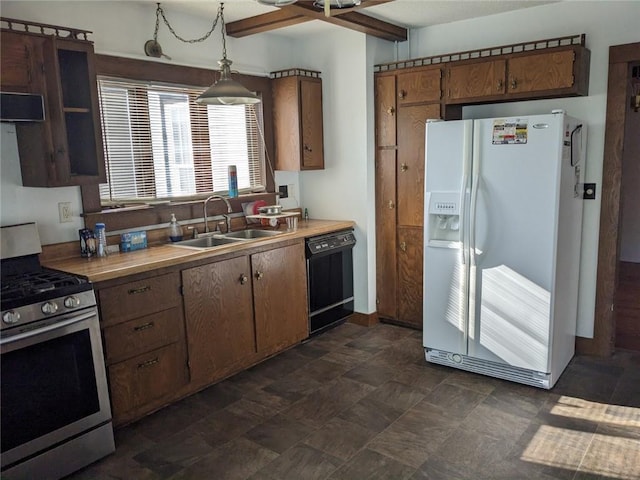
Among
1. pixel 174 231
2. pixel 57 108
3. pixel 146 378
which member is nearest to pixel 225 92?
pixel 57 108

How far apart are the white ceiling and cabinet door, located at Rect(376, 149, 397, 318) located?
3.25 feet

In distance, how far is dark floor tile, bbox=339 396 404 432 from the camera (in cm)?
277

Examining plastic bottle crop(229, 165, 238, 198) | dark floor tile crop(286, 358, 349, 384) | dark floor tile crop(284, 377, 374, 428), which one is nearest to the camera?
dark floor tile crop(284, 377, 374, 428)

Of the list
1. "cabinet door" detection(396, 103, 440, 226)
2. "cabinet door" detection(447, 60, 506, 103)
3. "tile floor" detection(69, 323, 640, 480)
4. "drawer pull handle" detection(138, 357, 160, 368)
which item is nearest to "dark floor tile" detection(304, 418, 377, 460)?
"tile floor" detection(69, 323, 640, 480)

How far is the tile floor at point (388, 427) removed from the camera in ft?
7.82

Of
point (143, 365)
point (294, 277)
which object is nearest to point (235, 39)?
point (294, 277)

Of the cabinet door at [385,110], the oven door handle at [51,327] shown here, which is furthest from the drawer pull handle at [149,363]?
the cabinet door at [385,110]

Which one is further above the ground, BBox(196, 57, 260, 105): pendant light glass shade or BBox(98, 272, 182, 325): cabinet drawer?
BBox(196, 57, 260, 105): pendant light glass shade

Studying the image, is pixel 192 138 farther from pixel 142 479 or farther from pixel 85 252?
pixel 142 479

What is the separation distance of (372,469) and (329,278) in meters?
1.87

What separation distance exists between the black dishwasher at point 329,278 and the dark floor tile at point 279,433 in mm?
1189

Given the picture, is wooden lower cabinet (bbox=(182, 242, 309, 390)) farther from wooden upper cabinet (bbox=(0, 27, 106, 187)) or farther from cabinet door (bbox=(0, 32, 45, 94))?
cabinet door (bbox=(0, 32, 45, 94))

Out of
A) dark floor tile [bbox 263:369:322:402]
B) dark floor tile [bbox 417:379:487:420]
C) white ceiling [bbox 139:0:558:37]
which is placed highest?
white ceiling [bbox 139:0:558:37]

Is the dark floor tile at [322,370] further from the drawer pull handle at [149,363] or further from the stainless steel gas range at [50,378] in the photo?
the stainless steel gas range at [50,378]
